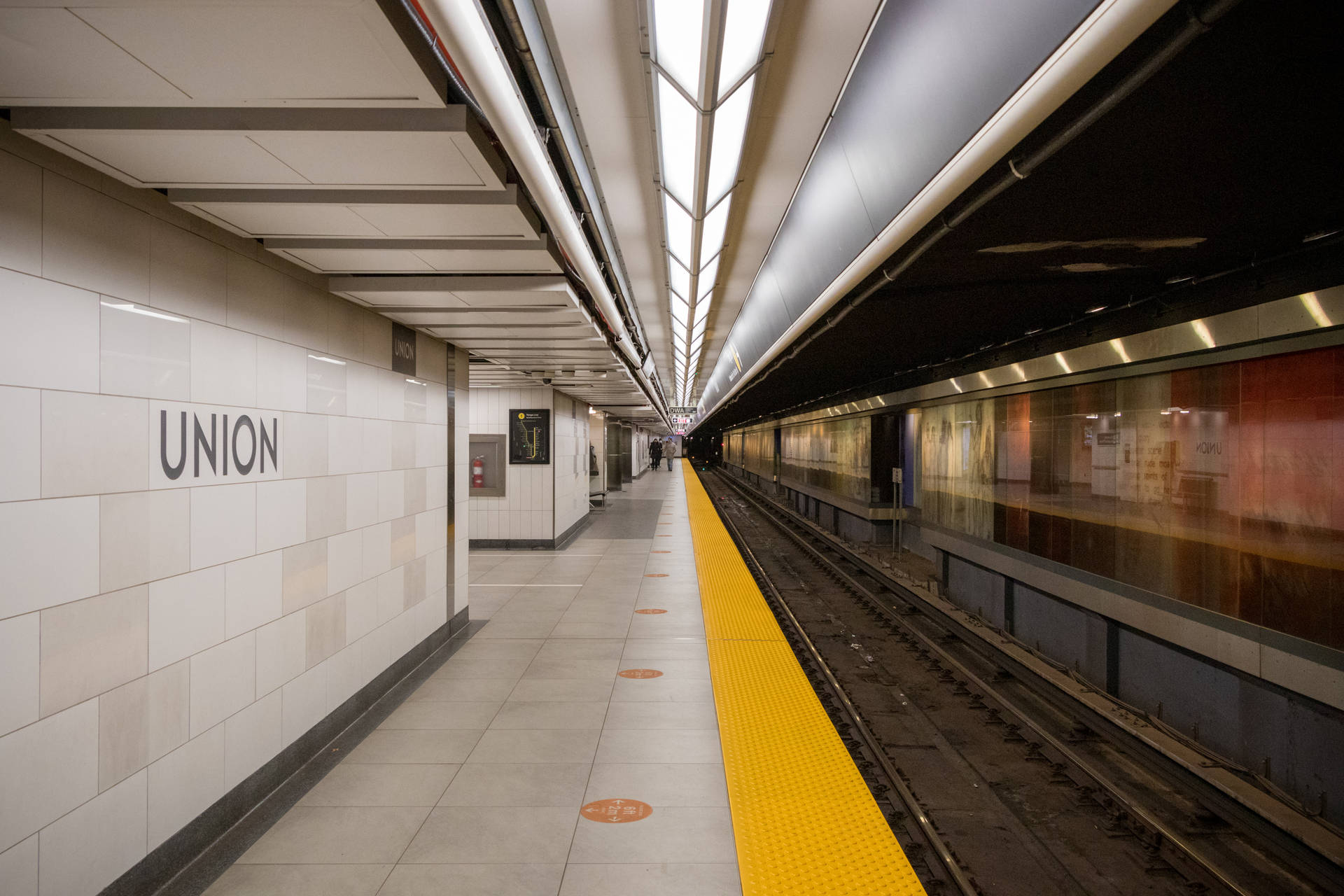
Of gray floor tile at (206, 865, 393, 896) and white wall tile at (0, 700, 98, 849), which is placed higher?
white wall tile at (0, 700, 98, 849)

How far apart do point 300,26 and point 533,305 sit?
340 centimetres

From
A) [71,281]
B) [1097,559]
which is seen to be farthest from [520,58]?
[1097,559]

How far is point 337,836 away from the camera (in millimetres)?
3680

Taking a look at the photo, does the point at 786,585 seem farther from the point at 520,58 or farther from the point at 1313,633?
the point at 520,58

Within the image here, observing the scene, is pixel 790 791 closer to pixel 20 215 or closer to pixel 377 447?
pixel 377 447

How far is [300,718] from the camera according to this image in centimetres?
445

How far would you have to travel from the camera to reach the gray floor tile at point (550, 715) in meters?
5.14

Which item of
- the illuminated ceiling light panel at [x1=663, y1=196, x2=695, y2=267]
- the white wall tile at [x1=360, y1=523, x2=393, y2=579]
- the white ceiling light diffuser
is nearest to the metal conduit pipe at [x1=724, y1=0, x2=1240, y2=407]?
the white ceiling light diffuser

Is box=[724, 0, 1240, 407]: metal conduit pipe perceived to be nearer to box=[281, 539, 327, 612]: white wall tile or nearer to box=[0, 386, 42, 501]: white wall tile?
box=[0, 386, 42, 501]: white wall tile

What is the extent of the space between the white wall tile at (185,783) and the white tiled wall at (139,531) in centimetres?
1

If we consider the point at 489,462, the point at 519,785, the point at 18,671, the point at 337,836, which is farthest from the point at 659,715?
the point at 489,462

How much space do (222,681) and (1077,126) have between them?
4.49 m

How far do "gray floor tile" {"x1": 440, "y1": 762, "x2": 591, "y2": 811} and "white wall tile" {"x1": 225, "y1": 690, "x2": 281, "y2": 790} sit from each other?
103cm

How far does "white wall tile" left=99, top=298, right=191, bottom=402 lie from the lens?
2.97 metres
